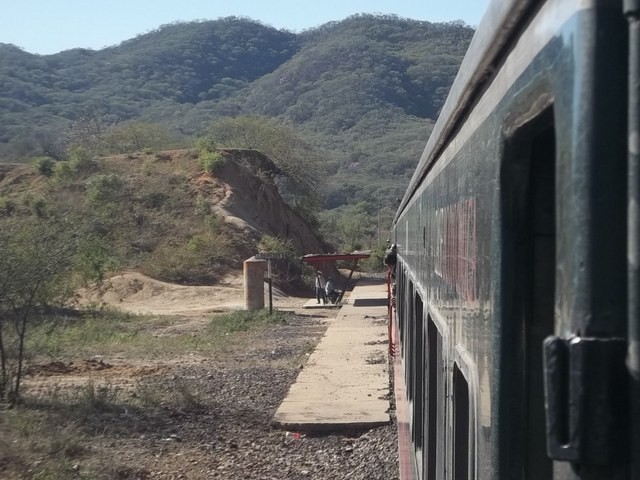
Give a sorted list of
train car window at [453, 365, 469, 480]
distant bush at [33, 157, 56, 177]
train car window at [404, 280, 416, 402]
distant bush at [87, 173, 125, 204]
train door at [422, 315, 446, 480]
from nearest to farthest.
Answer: train car window at [453, 365, 469, 480] < train door at [422, 315, 446, 480] < train car window at [404, 280, 416, 402] < distant bush at [87, 173, 125, 204] < distant bush at [33, 157, 56, 177]

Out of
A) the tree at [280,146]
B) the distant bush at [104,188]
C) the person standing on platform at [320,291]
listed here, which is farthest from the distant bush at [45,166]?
the person standing on platform at [320,291]

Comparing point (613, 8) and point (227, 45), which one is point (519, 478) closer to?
point (613, 8)

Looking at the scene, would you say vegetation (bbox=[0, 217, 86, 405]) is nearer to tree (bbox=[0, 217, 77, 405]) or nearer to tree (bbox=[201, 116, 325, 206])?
tree (bbox=[0, 217, 77, 405])

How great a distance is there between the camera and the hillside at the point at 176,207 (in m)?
34.3

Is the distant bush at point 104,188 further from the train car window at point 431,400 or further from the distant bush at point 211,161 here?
the train car window at point 431,400

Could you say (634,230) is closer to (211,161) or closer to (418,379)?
(418,379)

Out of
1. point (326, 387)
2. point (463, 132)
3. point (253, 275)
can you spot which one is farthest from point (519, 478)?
point (253, 275)

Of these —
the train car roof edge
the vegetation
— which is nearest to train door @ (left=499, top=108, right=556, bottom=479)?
the train car roof edge

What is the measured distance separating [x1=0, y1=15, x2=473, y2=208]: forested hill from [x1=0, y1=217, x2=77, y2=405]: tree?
80.5 meters

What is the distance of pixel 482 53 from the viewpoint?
5.72 feet

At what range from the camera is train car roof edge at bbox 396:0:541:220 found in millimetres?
1411

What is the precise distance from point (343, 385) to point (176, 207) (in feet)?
92.4

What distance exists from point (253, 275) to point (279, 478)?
16953 millimetres

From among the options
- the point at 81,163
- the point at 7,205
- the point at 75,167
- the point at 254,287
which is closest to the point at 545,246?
the point at 254,287
